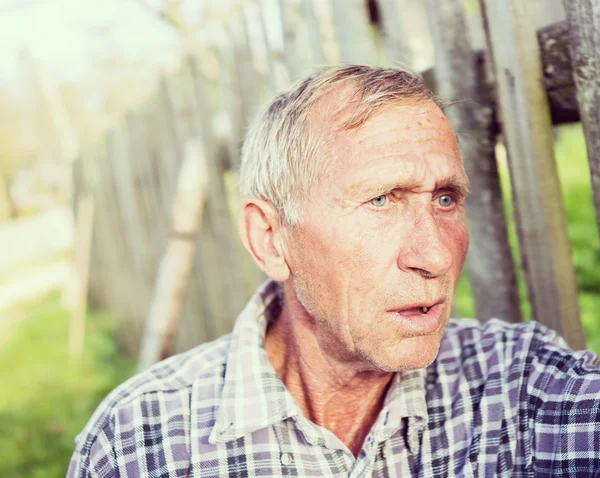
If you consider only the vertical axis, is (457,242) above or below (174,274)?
above

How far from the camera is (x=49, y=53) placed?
12.4 metres

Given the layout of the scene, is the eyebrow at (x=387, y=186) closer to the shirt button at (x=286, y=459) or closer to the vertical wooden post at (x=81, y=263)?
the shirt button at (x=286, y=459)

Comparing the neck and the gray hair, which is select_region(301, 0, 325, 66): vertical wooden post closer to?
the gray hair

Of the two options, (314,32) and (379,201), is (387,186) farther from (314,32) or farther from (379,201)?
(314,32)

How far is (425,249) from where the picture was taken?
154 centimetres

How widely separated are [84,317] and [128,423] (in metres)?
5.84

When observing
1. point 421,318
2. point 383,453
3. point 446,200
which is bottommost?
point 383,453

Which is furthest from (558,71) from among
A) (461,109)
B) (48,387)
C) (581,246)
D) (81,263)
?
(81,263)

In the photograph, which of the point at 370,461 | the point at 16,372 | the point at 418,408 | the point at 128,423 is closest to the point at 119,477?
the point at 128,423

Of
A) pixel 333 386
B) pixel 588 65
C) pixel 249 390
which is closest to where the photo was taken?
pixel 588 65

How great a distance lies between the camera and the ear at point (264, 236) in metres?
1.82

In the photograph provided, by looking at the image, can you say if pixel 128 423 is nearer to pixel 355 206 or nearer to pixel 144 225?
pixel 355 206

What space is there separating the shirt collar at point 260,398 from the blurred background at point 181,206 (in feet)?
1.75

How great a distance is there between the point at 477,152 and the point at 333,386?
857mm
